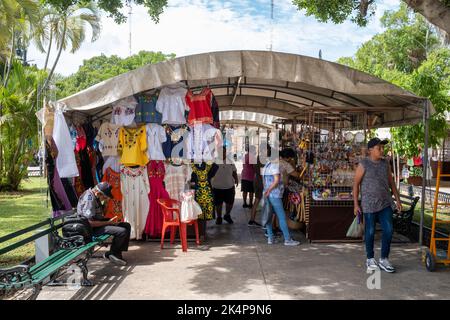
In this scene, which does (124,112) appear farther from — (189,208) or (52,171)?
(189,208)

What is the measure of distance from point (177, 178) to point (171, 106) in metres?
1.25

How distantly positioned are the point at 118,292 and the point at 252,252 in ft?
8.37

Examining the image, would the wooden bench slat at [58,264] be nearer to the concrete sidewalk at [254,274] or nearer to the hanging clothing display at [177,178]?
the concrete sidewalk at [254,274]

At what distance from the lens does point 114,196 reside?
7.94m

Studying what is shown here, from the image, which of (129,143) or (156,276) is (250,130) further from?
(156,276)

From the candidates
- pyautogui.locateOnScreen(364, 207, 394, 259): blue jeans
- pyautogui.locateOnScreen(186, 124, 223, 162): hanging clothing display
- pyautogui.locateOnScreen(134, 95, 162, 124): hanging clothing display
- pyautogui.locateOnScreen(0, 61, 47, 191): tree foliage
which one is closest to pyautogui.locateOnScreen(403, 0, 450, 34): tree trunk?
pyautogui.locateOnScreen(364, 207, 394, 259): blue jeans

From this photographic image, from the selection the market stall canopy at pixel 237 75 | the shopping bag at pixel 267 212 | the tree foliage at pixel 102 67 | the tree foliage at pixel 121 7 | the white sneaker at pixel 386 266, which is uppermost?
the tree foliage at pixel 102 67

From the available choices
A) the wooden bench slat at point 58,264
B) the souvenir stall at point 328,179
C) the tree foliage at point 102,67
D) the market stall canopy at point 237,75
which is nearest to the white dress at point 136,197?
the market stall canopy at point 237,75

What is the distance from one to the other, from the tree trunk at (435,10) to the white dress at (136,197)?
4.94 m

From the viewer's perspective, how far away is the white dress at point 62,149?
249 inches

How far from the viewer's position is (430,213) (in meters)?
11.2

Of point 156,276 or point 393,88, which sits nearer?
point 156,276

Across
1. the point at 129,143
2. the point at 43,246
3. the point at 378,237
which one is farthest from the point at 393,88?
the point at 43,246

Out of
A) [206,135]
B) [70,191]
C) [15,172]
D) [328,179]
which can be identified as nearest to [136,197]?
[70,191]
